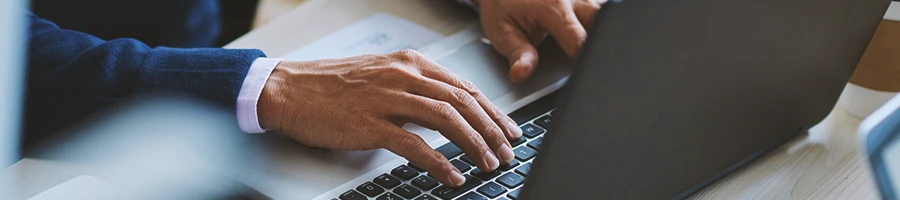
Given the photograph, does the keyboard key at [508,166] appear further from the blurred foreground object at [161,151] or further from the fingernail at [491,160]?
the blurred foreground object at [161,151]

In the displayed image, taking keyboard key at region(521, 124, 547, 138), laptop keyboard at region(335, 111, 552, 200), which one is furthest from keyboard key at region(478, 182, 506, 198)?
keyboard key at region(521, 124, 547, 138)

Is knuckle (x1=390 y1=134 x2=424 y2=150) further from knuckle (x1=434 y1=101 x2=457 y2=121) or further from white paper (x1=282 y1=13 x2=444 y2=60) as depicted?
white paper (x1=282 y1=13 x2=444 y2=60)

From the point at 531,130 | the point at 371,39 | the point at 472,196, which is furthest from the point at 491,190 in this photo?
the point at 371,39

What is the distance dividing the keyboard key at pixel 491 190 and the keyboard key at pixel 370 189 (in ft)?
0.25

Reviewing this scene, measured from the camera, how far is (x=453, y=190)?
71cm

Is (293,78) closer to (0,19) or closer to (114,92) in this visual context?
(114,92)

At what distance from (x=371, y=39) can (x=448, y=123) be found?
0.95 ft

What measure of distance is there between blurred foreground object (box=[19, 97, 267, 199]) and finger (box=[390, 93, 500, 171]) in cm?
Answer: 14

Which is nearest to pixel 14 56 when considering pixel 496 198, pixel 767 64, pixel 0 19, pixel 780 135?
pixel 0 19

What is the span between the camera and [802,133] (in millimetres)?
871

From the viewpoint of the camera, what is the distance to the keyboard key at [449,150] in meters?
0.76

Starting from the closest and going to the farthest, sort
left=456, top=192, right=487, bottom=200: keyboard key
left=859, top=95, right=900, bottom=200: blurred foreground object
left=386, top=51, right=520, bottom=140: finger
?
1. left=859, top=95, right=900, bottom=200: blurred foreground object
2. left=456, top=192, right=487, bottom=200: keyboard key
3. left=386, top=51, right=520, bottom=140: finger

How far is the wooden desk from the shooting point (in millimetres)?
785

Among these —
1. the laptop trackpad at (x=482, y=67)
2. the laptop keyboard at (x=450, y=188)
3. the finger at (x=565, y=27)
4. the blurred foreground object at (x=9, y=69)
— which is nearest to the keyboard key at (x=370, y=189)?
the laptop keyboard at (x=450, y=188)
